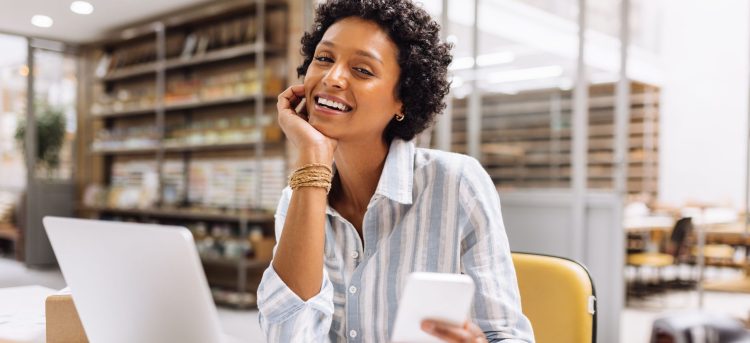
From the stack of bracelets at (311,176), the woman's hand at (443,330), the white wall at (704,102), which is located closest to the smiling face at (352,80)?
the stack of bracelets at (311,176)

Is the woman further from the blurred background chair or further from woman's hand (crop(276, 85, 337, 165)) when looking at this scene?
the blurred background chair

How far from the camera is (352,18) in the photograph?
117 centimetres

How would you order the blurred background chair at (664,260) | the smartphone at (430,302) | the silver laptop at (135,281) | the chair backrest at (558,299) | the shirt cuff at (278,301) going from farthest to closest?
the blurred background chair at (664,260) → the chair backrest at (558,299) → the shirt cuff at (278,301) → the silver laptop at (135,281) → the smartphone at (430,302)

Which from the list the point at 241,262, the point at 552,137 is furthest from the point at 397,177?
the point at 552,137

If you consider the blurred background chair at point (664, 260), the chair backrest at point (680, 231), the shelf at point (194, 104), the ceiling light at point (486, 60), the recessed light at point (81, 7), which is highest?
the ceiling light at point (486, 60)

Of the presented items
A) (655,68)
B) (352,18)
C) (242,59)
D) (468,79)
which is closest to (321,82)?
(352,18)

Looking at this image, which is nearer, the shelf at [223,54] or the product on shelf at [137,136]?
the shelf at [223,54]

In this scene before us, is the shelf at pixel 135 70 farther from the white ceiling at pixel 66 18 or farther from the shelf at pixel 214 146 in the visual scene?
the white ceiling at pixel 66 18

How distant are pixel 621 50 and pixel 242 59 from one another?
10.1ft

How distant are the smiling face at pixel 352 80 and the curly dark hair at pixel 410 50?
2cm

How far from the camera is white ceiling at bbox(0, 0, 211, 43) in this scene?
164 centimetres

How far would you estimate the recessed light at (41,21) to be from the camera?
168cm

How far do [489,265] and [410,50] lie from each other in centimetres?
43

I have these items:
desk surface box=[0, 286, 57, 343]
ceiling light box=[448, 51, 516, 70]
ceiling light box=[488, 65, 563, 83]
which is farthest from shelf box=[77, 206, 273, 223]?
desk surface box=[0, 286, 57, 343]
